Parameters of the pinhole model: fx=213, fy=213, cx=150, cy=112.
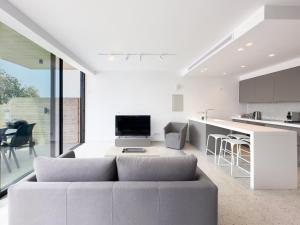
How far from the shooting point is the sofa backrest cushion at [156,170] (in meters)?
1.93

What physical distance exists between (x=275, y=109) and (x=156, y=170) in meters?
5.54

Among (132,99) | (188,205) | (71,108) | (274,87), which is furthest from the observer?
(132,99)

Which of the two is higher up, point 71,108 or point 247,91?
point 247,91

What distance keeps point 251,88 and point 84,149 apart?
5.36 meters

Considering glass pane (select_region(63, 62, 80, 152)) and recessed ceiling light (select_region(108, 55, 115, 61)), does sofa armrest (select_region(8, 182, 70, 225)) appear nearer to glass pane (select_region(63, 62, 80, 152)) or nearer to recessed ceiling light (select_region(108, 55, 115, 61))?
recessed ceiling light (select_region(108, 55, 115, 61))

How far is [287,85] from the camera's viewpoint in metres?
5.05

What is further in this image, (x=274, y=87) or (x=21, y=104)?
(x=274, y=87)

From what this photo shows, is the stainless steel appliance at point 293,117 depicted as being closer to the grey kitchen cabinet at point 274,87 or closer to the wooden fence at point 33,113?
the grey kitchen cabinet at point 274,87

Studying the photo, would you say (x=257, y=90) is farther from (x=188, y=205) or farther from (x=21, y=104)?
(x=21, y=104)

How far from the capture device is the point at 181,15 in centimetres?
294

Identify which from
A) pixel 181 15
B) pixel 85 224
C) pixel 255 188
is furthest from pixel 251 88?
pixel 85 224

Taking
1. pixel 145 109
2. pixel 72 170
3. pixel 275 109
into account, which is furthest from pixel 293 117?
pixel 72 170

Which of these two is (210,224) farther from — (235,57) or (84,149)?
(84,149)

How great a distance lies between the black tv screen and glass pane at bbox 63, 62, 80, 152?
1.34 meters
